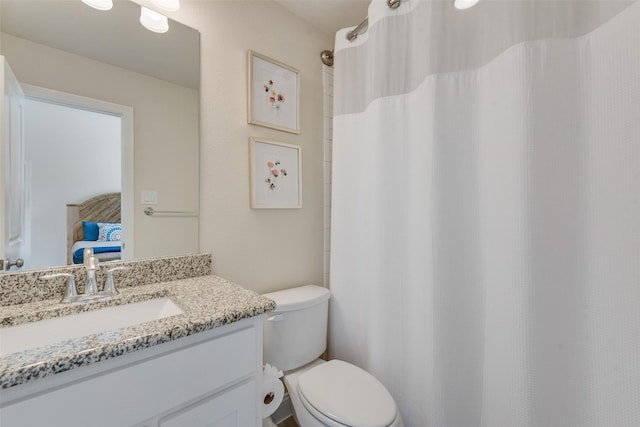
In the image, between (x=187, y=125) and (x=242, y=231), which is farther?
(x=242, y=231)

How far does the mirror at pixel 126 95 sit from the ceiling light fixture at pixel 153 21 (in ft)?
0.06

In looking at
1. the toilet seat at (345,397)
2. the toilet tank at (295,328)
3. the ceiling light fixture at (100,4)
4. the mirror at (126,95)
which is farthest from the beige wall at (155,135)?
the toilet seat at (345,397)

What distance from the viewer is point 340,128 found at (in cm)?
146

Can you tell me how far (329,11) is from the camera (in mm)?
1475

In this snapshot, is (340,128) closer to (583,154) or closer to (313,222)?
(313,222)

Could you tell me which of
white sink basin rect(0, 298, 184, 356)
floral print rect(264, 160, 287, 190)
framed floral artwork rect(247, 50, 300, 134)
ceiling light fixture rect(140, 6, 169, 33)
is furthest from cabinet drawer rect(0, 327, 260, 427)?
ceiling light fixture rect(140, 6, 169, 33)

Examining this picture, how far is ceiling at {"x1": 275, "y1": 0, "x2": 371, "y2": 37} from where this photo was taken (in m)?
1.42

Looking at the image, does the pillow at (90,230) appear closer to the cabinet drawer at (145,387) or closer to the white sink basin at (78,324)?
the white sink basin at (78,324)

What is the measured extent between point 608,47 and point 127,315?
1615mm

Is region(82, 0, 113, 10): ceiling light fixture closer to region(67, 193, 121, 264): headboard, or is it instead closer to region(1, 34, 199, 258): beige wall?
region(1, 34, 199, 258): beige wall

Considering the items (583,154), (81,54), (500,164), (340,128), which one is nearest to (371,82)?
(340,128)

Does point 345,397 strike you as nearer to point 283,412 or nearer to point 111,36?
point 283,412

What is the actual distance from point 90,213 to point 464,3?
1.57 metres

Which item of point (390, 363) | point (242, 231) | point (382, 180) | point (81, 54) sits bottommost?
point (390, 363)
